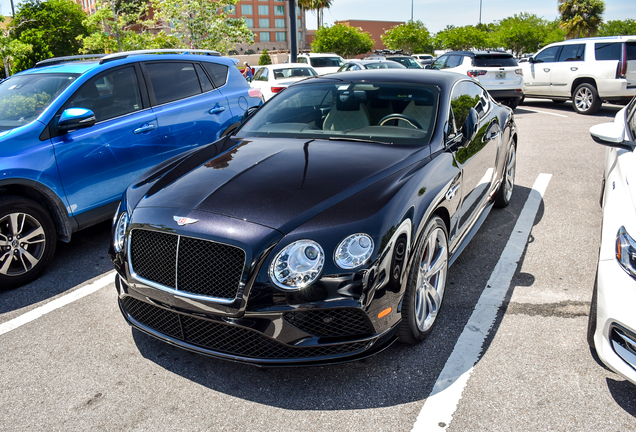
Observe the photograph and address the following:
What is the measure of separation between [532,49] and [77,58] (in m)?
62.7

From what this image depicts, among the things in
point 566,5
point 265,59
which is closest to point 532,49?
point 566,5

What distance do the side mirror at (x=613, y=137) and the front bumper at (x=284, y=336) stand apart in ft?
6.73

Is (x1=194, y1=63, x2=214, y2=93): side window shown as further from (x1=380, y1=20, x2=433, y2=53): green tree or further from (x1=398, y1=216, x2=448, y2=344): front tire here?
(x1=380, y1=20, x2=433, y2=53): green tree

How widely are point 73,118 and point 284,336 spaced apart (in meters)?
2.93

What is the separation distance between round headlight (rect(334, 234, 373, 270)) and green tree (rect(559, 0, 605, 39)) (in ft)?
234

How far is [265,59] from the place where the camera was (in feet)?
171

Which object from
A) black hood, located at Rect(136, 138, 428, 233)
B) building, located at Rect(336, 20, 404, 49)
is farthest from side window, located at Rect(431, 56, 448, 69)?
building, located at Rect(336, 20, 404, 49)

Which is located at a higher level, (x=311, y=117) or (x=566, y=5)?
(x=566, y=5)

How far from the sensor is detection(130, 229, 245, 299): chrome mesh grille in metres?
2.49

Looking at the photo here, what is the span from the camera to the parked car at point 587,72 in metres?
12.0

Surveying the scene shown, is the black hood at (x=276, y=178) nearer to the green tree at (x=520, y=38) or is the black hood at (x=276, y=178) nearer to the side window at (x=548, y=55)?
the side window at (x=548, y=55)

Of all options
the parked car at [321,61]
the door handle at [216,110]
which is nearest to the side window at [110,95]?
the door handle at [216,110]

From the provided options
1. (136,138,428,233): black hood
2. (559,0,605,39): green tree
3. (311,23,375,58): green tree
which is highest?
(559,0,605,39): green tree

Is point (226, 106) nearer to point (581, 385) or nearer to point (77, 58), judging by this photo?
point (77, 58)
